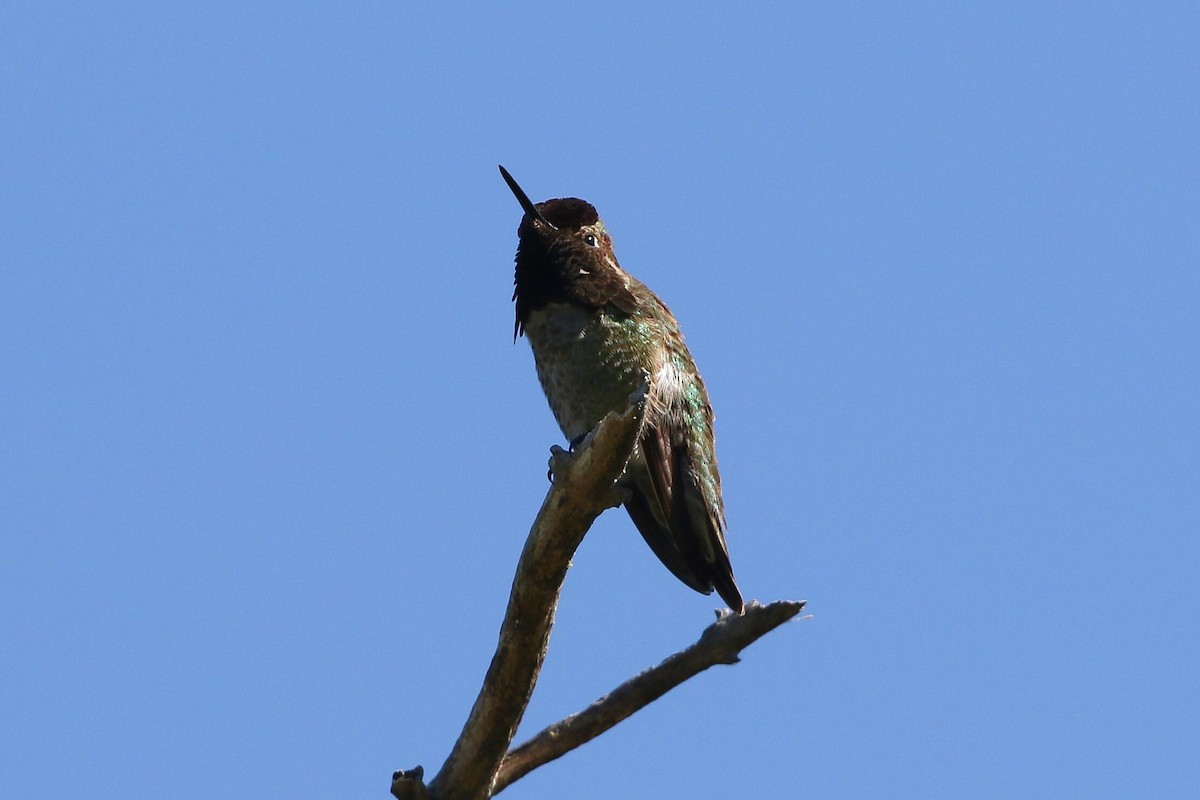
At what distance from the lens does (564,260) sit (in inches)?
304

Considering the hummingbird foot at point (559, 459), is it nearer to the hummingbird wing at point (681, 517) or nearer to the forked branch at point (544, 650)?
the forked branch at point (544, 650)

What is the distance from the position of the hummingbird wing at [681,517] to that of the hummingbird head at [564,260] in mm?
777

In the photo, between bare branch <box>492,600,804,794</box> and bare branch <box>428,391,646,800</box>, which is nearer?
bare branch <box>428,391,646,800</box>

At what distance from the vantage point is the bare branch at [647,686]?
557 cm

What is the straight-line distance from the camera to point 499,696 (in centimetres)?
525

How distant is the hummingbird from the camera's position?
729 centimetres

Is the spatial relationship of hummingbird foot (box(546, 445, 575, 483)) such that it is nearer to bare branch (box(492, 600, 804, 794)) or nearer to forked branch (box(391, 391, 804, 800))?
forked branch (box(391, 391, 804, 800))

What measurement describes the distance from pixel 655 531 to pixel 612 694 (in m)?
1.95

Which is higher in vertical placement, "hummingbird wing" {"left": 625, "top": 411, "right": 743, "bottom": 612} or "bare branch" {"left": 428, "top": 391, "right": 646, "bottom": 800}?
"hummingbird wing" {"left": 625, "top": 411, "right": 743, "bottom": 612}

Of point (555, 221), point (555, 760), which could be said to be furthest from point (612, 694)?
point (555, 221)

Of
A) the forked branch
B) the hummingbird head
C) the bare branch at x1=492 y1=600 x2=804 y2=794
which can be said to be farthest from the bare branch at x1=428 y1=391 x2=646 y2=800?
the hummingbird head

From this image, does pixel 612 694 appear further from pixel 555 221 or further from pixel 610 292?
pixel 555 221

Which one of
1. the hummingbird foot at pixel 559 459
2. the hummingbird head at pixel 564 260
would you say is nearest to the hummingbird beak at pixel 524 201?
the hummingbird head at pixel 564 260

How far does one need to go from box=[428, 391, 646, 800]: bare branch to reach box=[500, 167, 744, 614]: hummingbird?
1.99 m
